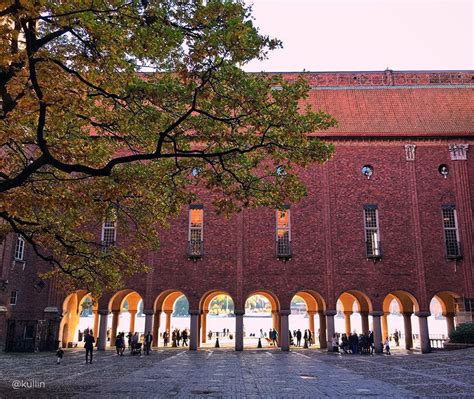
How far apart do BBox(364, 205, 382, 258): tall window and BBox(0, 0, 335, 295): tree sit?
16785 mm

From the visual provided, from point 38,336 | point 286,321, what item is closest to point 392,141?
point 286,321

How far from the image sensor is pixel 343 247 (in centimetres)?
2597

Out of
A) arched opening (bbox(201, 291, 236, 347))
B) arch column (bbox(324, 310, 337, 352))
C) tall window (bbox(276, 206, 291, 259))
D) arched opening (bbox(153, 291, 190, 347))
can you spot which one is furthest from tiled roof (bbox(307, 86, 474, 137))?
arched opening (bbox(153, 291, 190, 347))

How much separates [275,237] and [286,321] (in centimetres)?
484

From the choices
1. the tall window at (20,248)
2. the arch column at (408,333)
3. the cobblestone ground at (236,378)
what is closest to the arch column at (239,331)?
the cobblestone ground at (236,378)

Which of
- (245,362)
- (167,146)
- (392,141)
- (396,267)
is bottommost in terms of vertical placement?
(245,362)

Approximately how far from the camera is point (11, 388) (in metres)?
11.3

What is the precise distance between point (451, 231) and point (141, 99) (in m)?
22.7

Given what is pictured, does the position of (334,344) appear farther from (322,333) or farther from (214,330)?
(214,330)

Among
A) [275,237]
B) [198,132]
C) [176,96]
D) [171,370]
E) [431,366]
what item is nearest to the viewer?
[176,96]

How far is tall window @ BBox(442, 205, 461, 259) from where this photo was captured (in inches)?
1015

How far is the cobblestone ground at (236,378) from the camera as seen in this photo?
10.9 meters

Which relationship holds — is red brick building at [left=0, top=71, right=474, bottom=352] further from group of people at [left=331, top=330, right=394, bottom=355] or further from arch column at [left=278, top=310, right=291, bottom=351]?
group of people at [left=331, top=330, right=394, bottom=355]

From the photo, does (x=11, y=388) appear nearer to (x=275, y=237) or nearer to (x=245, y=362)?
(x=245, y=362)
